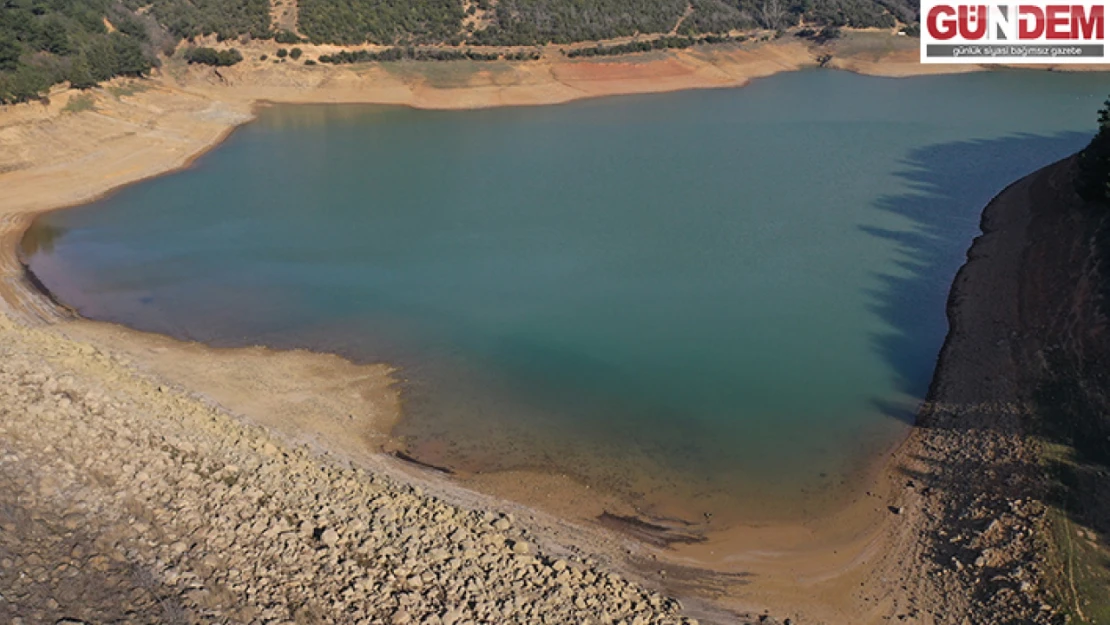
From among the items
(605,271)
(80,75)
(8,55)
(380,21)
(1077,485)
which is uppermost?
(380,21)

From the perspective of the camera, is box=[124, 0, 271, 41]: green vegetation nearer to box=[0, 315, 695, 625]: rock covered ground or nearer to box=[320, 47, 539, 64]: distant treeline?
box=[320, 47, 539, 64]: distant treeline

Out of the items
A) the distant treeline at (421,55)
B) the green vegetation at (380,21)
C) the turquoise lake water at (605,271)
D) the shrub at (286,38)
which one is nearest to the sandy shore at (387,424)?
the turquoise lake water at (605,271)

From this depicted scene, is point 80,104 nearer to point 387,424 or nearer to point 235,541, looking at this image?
point 387,424

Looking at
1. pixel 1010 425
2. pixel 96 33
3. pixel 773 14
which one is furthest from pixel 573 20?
pixel 1010 425

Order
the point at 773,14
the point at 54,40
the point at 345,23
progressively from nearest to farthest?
the point at 54,40 → the point at 345,23 → the point at 773,14

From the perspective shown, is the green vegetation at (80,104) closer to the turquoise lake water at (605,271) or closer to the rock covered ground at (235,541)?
the turquoise lake water at (605,271)

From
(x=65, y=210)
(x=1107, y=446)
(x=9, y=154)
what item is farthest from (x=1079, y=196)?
(x=9, y=154)
